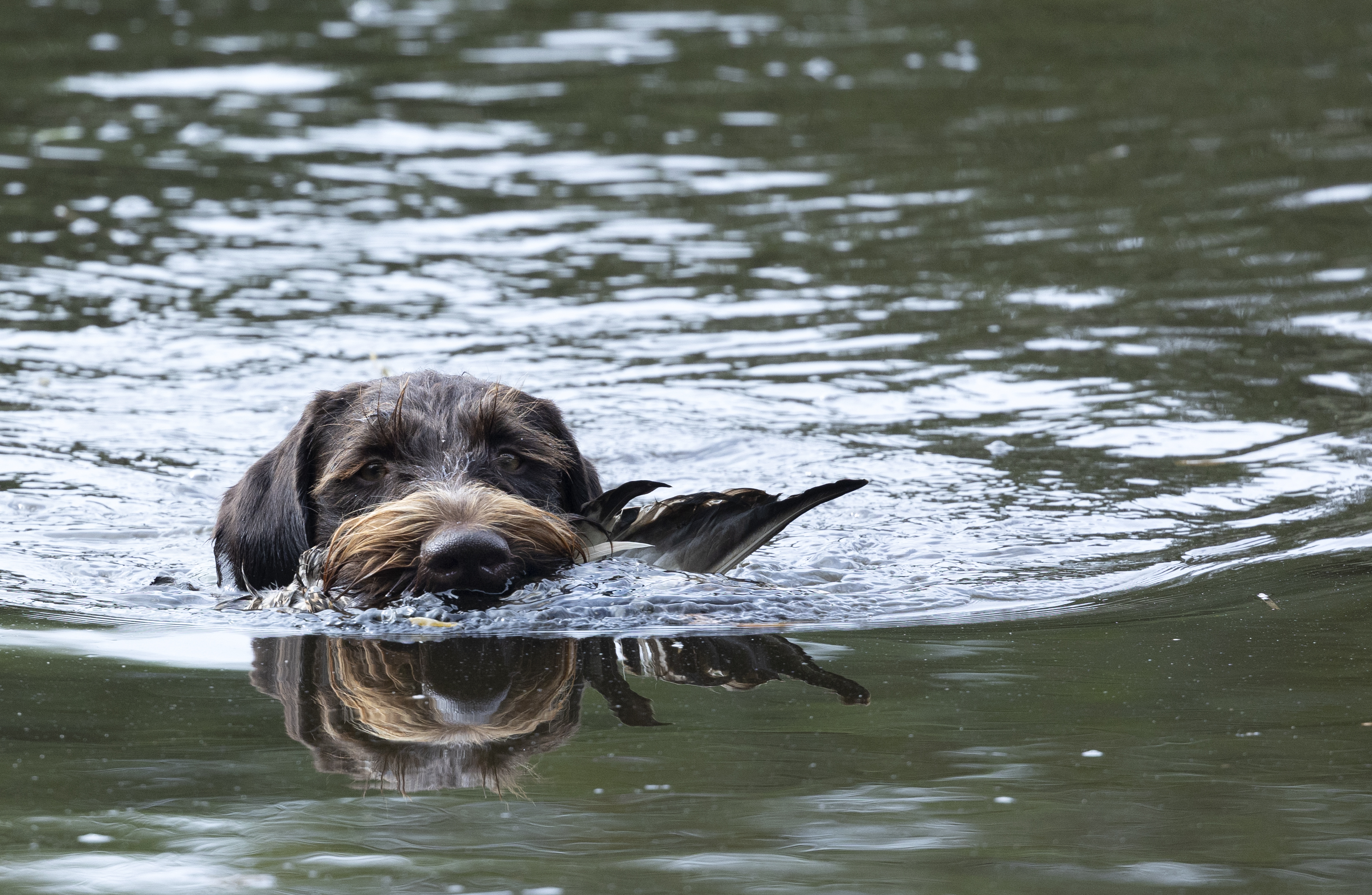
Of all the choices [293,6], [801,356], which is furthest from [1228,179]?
[293,6]

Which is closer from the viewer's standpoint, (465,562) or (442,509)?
(465,562)

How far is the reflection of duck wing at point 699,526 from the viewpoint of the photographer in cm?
543

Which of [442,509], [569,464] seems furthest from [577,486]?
[442,509]

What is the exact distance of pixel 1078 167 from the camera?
45.9 ft

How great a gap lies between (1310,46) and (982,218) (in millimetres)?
8532

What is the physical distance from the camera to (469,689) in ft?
15.0

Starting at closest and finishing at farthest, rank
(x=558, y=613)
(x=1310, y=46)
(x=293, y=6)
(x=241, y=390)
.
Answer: (x=558, y=613) → (x=241, y=390) → (x=1310, y=46) → (x=293, y=6)

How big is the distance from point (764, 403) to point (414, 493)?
3827 mm

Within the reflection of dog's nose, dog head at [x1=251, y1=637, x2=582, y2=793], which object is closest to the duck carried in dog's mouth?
the reflection of dog's nose

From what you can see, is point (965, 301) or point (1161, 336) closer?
point (1161, 336)

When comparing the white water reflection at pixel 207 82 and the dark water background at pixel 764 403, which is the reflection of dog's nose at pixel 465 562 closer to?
the dark water background at pixel 764 403

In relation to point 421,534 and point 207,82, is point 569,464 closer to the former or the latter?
point 421,534

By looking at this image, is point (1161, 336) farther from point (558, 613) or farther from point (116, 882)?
point (116, 882)

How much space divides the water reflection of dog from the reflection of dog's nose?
0.62 feet
